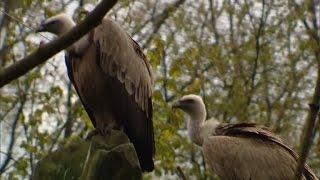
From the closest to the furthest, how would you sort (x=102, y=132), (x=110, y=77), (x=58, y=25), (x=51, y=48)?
(x=51, y=48) → (x=102, y=132) → (x=110, y=77) → (x=58, y=25)

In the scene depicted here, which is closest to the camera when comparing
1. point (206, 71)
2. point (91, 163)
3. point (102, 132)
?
point (91, 163)

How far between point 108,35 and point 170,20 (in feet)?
32.8

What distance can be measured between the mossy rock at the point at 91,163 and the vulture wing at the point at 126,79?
1863 millimetres

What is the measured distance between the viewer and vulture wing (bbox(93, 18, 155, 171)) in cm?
809

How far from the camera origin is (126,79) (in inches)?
329

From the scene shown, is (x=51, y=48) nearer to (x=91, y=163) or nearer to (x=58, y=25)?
(x=91, y=163)

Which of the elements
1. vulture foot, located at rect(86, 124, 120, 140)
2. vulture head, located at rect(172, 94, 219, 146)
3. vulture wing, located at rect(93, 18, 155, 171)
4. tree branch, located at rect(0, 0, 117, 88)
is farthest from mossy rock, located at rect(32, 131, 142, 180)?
vulture head, located at rect(172, 94, 219, 146)

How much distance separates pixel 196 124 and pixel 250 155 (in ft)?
5.50

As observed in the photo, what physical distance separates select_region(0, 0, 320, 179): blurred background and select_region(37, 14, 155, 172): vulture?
18.4ft

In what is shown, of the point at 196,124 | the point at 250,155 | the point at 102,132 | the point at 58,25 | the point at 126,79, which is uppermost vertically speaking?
the point at 58,25

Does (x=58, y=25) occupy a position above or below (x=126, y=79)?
above

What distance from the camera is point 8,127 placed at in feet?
59.3

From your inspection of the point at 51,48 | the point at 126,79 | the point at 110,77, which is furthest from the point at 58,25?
the point at 51,48

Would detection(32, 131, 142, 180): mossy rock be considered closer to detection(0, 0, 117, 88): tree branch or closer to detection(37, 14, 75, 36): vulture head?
detection(0, 0, 117, 88): tree branch
